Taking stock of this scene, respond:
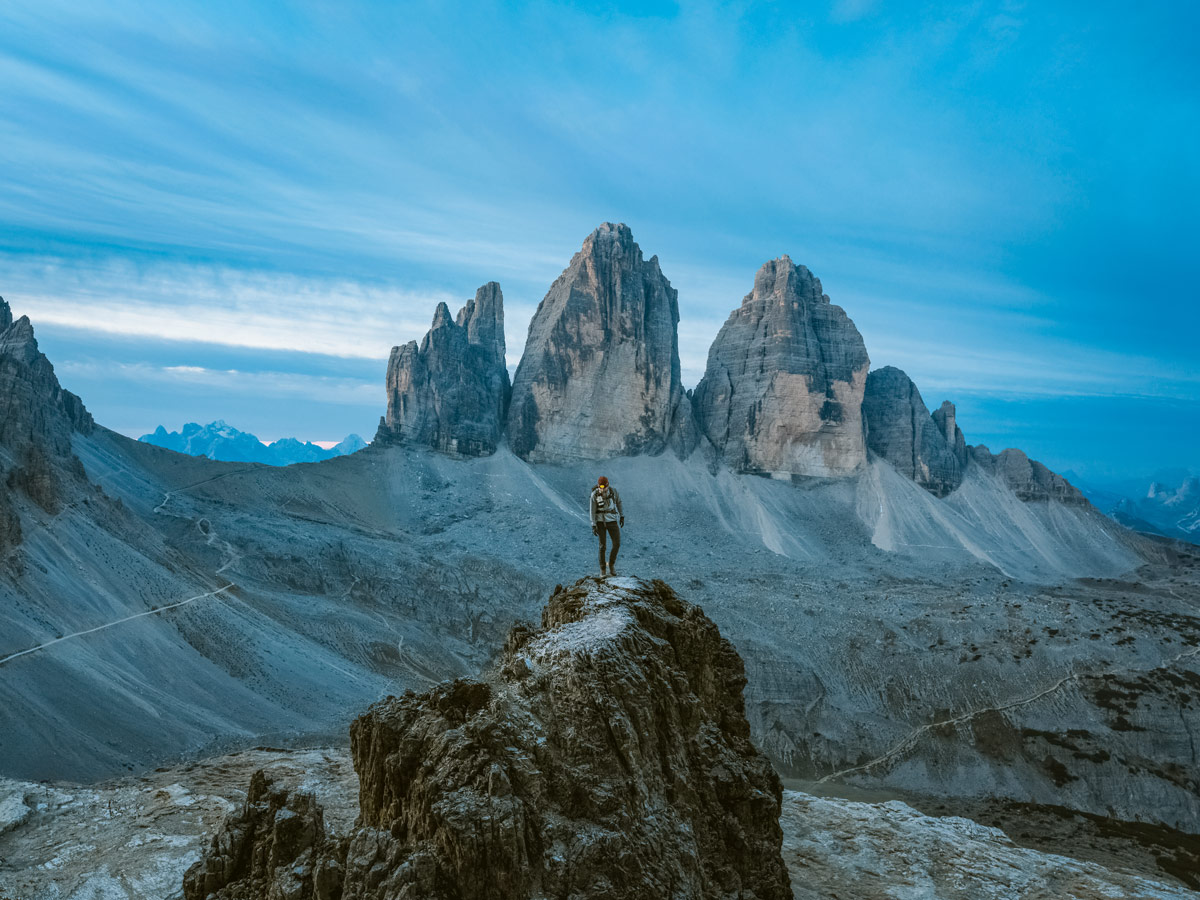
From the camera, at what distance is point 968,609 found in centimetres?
6106

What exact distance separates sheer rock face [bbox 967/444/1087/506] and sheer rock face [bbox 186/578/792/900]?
11075 cm

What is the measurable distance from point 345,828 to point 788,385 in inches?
3676

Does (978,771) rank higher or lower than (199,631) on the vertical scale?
lower

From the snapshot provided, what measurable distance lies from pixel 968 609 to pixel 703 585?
21.0 meters

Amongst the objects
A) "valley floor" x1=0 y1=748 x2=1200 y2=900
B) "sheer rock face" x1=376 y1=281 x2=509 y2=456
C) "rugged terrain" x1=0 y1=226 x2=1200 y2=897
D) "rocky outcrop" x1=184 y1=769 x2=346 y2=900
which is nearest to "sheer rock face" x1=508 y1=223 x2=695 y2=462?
"rugged terrain" x1=0 y1=226 x2=1200 y2=897

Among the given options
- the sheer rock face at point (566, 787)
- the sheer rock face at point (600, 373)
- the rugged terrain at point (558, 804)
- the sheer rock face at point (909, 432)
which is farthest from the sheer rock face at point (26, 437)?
the sheer rock face at point (909, 432)

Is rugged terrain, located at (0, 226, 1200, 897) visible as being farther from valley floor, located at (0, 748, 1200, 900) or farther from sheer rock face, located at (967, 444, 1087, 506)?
valley floor, located at (0, 748, 1200, 900)

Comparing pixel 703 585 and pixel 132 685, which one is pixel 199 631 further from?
pixel 703 585

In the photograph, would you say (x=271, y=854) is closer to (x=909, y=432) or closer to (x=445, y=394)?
(x=445, y=394)

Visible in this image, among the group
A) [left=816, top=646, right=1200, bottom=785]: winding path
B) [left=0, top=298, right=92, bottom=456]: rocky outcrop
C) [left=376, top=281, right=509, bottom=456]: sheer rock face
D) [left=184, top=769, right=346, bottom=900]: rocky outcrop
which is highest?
[left=376, top=281, right=509, bottom=456]: sheer rock face

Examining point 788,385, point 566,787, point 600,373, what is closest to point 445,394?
point 600,373

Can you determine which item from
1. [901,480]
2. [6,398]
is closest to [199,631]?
[6,398]

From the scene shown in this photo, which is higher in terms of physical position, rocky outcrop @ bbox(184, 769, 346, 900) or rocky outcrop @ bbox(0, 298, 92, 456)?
rocky outcrop @ bbox(0, 298, 92, 456)

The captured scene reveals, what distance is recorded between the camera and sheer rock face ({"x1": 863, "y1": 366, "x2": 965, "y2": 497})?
4139 inches
